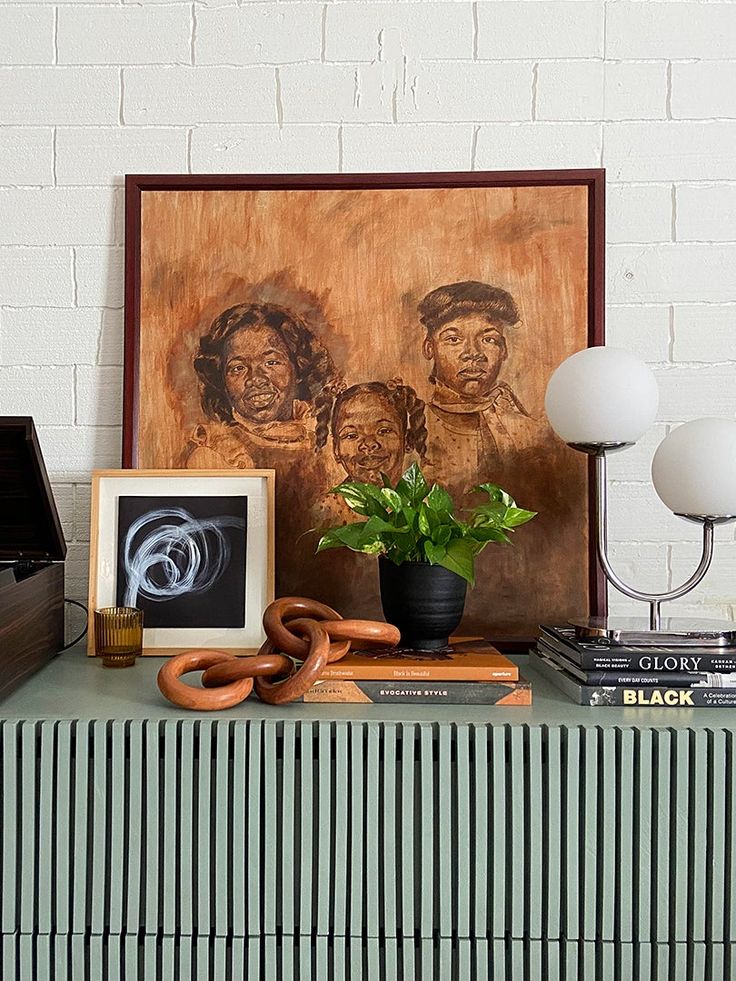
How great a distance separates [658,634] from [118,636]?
761 mm

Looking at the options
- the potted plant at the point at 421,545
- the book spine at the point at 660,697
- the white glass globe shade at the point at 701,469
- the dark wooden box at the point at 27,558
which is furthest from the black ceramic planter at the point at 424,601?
the dark wooden box at the point at 27,558

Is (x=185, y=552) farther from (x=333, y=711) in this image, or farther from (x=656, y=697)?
(x=656, y=697)

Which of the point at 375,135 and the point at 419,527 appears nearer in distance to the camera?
the point at 419,527

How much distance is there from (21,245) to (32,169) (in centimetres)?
13

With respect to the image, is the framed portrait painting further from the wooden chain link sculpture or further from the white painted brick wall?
the wooden chain link sculpture

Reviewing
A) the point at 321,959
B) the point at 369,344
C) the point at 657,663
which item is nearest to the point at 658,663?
the point at 657,663

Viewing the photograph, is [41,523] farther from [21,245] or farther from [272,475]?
[21,245]

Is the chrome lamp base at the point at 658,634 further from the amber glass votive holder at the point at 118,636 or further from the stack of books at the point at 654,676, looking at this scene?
the amber glass votive holder at the point at 118,636

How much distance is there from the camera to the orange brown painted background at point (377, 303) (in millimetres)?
1508

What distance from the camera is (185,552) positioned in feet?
4.81

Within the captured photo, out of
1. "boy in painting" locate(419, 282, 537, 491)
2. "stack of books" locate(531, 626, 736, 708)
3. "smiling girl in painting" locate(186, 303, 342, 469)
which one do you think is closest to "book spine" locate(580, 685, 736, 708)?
"stack of books" locate(531, 626, 736, 708)

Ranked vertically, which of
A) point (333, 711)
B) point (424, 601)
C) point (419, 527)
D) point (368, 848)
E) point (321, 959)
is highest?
point (419, 527)

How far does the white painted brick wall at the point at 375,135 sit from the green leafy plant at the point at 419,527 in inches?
13.2

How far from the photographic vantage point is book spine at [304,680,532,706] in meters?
1.16
